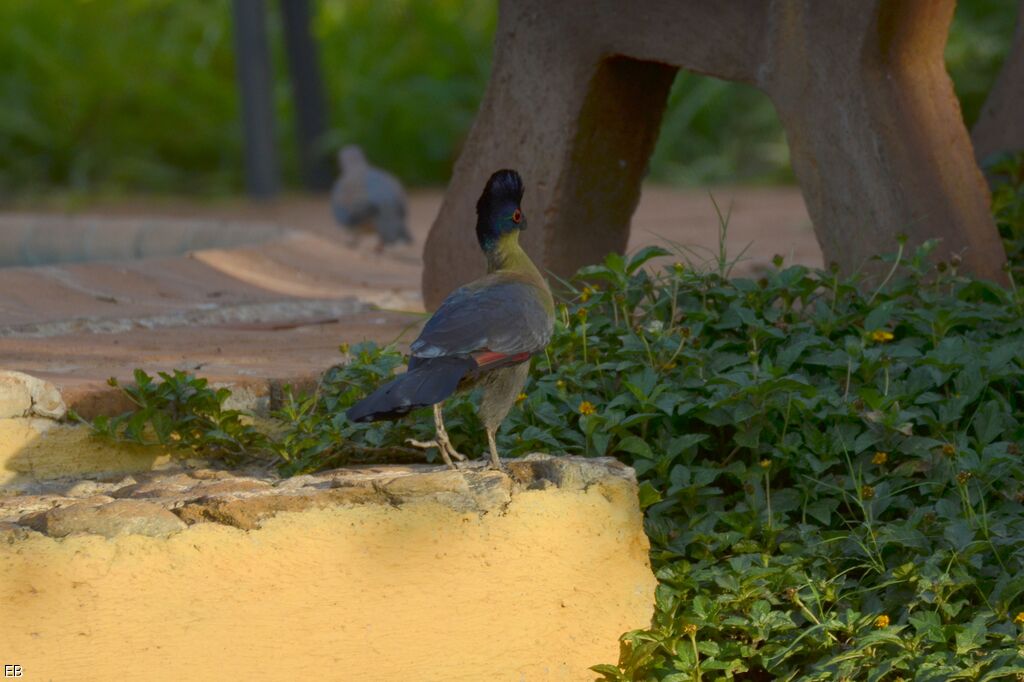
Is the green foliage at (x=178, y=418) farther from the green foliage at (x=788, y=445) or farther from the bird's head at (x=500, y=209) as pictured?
the bird's head at (x=500, y=209)

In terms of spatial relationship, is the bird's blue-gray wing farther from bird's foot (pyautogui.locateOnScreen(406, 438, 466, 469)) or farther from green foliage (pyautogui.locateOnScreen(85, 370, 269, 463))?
green foliage (pyautogui.locateOnScreen(85, 370, 269, 463))

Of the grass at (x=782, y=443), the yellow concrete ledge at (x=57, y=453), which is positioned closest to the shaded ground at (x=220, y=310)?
the yellow concrete ledge at (x=57, y=453)

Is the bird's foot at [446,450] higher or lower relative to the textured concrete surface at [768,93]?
lower

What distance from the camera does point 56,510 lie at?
2.66 m

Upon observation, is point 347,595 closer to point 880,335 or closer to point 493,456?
point 493,456

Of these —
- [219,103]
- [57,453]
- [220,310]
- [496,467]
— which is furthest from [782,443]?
[219,103]

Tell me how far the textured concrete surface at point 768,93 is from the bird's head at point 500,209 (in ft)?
3.46

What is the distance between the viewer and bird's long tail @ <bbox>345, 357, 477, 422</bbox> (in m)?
2.59

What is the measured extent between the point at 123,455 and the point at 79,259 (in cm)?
360

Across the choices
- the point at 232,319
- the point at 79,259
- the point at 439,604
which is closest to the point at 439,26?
the point at 79,259

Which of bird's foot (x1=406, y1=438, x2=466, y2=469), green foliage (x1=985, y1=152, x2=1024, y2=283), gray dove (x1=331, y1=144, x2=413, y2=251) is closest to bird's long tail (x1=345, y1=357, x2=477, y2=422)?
bird's foot (x1=406, y1=438, x2=466, y2=469)

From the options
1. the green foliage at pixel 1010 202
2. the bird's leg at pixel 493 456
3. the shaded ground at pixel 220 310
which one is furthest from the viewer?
the green foliage at pixel 1010 202

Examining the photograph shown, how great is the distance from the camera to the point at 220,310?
15.2 ft

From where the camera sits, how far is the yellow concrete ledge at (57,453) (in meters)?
3.18
